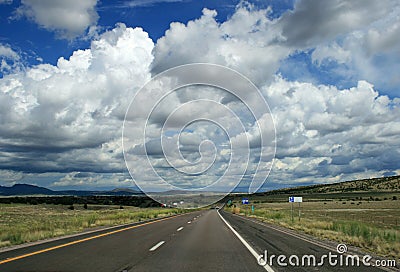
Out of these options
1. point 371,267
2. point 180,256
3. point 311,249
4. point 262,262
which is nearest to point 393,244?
point 311,249

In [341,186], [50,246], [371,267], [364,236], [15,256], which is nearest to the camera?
[371,267]

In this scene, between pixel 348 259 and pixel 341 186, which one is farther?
pixel 341 186

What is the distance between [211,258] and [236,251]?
68.3 inches

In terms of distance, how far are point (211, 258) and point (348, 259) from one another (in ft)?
12.9

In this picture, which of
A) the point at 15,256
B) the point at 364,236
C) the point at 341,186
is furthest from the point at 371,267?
the point at 341,186

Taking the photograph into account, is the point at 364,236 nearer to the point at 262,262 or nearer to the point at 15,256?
the point at 262,262

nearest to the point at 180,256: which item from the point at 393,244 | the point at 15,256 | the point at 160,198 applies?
the point at 15,256

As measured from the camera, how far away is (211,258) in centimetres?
1113

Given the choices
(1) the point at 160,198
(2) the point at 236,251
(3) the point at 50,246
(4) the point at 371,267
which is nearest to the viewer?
(4) the point at 371,267

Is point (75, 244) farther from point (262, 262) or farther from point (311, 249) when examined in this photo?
point (311, 249)

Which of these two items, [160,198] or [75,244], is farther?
[160,198]

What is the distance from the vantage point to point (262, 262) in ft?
33.7

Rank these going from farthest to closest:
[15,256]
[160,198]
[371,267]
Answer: [160,198], [15,256], [371,267]

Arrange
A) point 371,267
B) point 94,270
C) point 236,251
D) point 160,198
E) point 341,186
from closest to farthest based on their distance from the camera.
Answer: point 94,270 < point 371,267 < point 236,251 < point 160,198 < point 341,186
